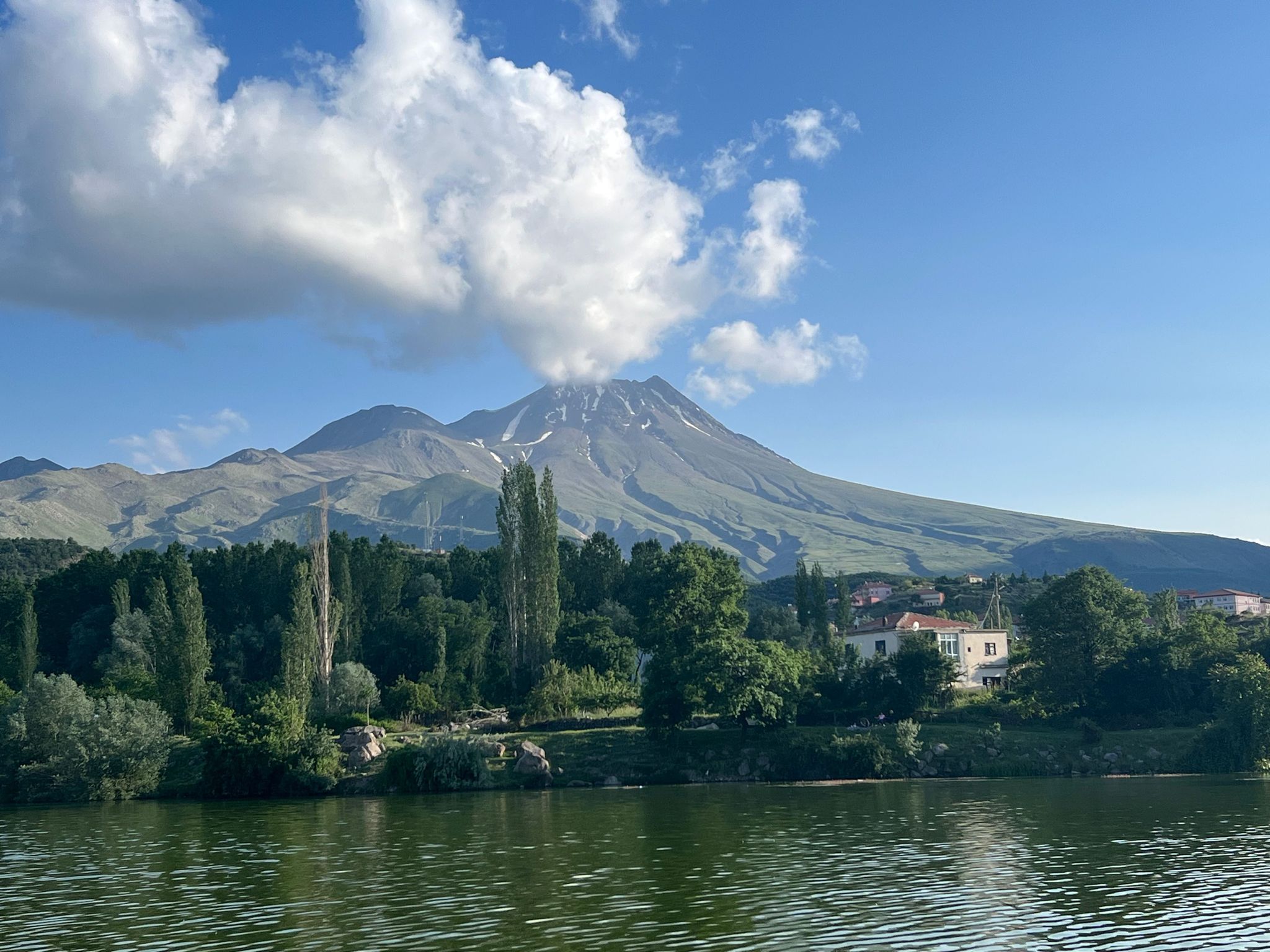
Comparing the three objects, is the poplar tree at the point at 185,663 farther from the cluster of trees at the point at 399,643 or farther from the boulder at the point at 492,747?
the boulder at the point at 492,747

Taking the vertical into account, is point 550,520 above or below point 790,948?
above

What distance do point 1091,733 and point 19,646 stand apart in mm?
84966

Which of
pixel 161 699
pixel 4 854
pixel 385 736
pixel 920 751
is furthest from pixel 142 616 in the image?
pixel 920 751

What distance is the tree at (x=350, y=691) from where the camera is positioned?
7938 centimetres

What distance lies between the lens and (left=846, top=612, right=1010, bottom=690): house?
324 ft

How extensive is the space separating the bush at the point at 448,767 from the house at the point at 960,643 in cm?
4369

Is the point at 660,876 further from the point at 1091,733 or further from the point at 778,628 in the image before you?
the point at 778,628

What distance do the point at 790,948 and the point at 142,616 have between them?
3452 inches

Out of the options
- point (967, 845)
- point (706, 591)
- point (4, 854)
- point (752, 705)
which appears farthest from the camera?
point (706, 591)

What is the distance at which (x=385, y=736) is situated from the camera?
7100cm

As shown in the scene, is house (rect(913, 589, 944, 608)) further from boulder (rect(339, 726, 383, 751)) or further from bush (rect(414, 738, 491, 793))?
bush (rect(414, 738, 491, 793))

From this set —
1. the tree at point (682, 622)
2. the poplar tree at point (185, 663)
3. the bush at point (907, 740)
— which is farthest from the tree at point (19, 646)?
the bush at point (907, 740)

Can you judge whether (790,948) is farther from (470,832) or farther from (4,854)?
(4,854)

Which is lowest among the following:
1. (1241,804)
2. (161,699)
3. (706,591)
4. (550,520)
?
(1241,804)
